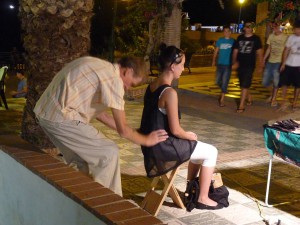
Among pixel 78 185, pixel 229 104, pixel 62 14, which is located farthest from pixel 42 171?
pixel 229 104

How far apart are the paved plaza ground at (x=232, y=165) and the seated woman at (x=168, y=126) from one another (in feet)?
1.82

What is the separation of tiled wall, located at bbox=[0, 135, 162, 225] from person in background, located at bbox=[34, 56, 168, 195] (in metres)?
0.25

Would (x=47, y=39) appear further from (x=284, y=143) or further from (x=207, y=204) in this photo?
(x=284, y=143)

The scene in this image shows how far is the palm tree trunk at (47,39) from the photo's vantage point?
5.47 meters

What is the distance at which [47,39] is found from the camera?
5570 mm

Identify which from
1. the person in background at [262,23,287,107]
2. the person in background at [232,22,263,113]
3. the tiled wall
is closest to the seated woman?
the tiled wall

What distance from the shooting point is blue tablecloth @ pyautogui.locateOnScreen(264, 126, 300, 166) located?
161 inches

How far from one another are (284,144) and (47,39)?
3140mm

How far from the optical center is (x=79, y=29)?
5645mm

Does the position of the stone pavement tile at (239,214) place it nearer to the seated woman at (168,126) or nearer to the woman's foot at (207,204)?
the woman's foot at (207,204)

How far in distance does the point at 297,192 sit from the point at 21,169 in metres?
3.19

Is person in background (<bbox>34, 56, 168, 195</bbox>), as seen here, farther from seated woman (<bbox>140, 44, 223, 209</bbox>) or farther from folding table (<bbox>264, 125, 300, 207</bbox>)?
folding table (<bbox>264, 125, 300, 207</bbox>)

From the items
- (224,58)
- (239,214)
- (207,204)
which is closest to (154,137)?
(207,204)

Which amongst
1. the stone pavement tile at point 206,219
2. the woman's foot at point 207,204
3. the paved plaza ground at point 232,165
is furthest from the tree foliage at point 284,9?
the stone pavement tile at point 206,219
